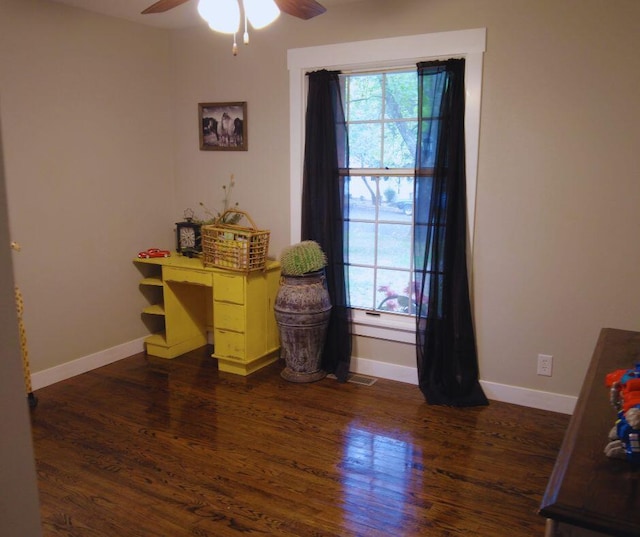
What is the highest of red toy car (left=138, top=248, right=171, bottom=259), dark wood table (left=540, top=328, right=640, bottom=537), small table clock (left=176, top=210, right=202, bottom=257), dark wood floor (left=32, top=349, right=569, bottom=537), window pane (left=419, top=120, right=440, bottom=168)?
window pane (left=419, top=120, right=440, bottom=168)

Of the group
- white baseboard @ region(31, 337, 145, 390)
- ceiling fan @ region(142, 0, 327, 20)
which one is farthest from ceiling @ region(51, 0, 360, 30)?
white baseboard @ region(31, 337, 145, 390)

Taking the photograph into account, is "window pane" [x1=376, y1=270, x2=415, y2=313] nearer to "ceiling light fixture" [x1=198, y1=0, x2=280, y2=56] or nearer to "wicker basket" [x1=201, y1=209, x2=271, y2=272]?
"wicker basket" [x1=201, y1=209, x2=271, y2=272]

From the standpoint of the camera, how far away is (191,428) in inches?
119

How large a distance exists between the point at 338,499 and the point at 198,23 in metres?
3.34

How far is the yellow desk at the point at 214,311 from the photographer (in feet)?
12.4

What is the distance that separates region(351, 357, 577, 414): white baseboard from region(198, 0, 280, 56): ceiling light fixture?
227 cm

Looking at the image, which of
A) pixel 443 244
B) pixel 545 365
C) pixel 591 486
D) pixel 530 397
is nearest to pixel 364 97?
pixel 443 244

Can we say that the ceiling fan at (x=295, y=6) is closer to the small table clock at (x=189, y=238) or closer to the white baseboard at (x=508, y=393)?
the small table clock at (x=189, y=238)

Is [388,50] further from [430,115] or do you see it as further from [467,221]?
[467,221]

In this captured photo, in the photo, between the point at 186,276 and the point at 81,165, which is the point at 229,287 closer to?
the point at 186,276

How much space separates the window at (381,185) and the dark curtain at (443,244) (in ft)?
0.62

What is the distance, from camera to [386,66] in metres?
3.48

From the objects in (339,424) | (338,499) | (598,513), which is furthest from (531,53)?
(598,513)

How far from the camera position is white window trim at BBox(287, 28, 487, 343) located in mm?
3182
